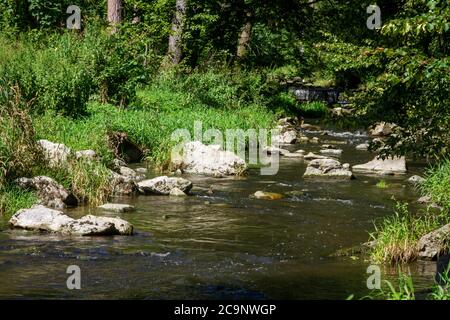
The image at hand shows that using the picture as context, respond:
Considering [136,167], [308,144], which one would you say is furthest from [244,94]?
[136,167]

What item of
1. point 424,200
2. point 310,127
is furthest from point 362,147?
point 424,200

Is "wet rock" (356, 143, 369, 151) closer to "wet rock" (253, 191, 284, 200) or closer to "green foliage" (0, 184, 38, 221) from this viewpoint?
"wet rock" (253, 191, 284, 200)

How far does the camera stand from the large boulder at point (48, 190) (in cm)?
1236

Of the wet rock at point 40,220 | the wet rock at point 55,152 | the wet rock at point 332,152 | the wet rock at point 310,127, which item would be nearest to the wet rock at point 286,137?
the wet rock at point 332,152

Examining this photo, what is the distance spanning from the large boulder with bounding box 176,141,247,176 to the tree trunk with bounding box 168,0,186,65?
1149cm

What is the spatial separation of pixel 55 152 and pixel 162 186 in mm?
2119

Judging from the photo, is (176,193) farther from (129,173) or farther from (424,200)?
(424,200)

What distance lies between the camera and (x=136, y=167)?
1712 centimetres

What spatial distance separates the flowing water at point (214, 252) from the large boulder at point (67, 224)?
0.18m

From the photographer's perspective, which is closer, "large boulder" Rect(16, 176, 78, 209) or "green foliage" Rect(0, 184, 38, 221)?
"green foliage" Rect(0, 184, 38, 221)

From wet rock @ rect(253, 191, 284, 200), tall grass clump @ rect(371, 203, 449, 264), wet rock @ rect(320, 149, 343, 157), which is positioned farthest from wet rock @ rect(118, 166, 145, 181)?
wet rock @ rect(320, 149, 343, 157)

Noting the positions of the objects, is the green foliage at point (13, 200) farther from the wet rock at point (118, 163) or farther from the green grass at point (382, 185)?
the green grass at point (382, 185)

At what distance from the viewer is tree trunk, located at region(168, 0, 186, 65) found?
28.6 metres

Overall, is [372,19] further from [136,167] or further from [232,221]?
[136,167]
